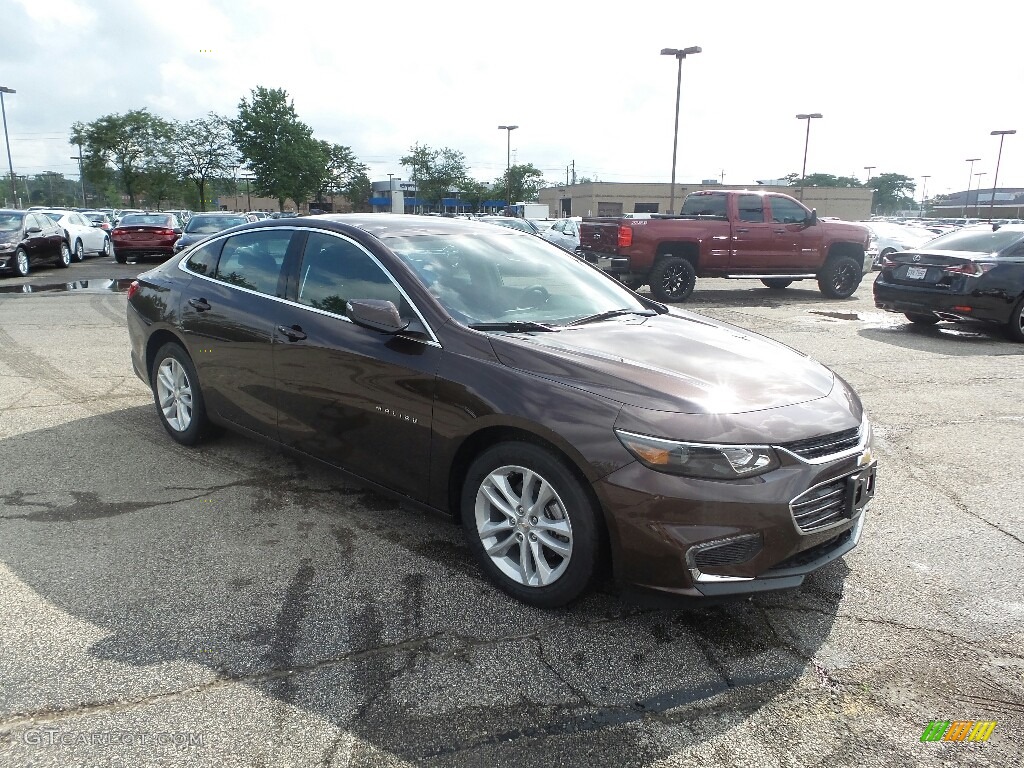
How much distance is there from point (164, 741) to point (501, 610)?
1.35m

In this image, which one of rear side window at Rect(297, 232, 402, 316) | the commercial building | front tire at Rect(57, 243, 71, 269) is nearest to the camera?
rear side window at Rect(297, 232, 402, 316)

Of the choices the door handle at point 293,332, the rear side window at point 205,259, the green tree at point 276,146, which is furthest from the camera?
the green tree at point 276,146

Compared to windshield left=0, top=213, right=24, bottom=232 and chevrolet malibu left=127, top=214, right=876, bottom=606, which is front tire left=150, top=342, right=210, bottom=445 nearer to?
chevrolet malibu left=127, top=214, right=876, bottom=606

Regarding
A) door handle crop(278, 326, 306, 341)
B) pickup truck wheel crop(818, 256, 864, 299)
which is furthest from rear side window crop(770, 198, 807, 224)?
door handle crop(278, 326, 306, 341)

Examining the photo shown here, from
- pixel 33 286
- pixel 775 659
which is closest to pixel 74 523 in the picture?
pixel 775 659

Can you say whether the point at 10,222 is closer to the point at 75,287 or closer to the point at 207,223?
the point at 75,287

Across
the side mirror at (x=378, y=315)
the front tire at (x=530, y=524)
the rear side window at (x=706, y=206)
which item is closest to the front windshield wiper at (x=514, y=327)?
the side mirror at (x=378, y=315)

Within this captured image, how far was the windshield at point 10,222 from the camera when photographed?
17.0 meters

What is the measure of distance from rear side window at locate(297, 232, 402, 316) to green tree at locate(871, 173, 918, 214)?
138075mm

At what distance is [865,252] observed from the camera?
51.8 feet

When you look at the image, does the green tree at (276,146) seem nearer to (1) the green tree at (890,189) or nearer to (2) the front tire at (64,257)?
(2) the front tire at (64,257)

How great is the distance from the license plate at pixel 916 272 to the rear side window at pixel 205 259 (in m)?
9.32

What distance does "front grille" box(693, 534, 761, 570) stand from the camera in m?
2.84

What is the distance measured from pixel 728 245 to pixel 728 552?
12748mm
